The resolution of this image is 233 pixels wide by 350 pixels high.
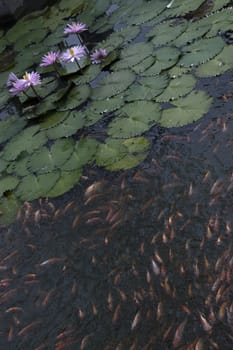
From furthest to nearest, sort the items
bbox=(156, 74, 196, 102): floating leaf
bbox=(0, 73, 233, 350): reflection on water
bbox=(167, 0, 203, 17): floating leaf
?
bbox=(167, 0, 203, 17): floating leaf < bbox=(156, 74, 196, 102): floating leaf < bbox=(0, 73, 233, 350): reflection on water

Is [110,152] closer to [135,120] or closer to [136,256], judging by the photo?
[135,120]

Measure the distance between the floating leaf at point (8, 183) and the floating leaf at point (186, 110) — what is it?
1581 millimetres

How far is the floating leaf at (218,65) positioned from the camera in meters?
4.69

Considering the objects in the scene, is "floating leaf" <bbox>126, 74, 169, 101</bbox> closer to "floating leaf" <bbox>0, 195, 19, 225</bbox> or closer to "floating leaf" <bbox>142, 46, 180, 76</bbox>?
"floating leaf" <bbox>142, 46, 180, 76</bbox>

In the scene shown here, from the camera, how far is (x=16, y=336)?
10.9 ft

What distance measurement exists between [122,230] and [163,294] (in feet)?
2.39

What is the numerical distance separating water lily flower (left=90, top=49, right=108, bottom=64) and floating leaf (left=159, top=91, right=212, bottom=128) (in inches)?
55.3

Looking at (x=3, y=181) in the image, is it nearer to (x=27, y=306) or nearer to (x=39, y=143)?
(x=39, y=143)

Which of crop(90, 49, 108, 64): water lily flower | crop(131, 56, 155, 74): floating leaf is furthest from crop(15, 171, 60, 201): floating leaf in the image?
crop(90, 49, 108, 64): water lily flower

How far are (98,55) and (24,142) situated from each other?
151 centimetres

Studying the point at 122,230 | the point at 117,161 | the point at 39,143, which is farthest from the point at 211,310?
the point at 39,143

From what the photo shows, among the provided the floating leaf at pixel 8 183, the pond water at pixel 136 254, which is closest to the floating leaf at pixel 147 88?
the pond water at pixel 136 254

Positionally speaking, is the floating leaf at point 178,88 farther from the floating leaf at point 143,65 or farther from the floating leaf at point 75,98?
the floating leaf at point 75,98

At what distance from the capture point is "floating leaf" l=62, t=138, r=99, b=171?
174 inches
